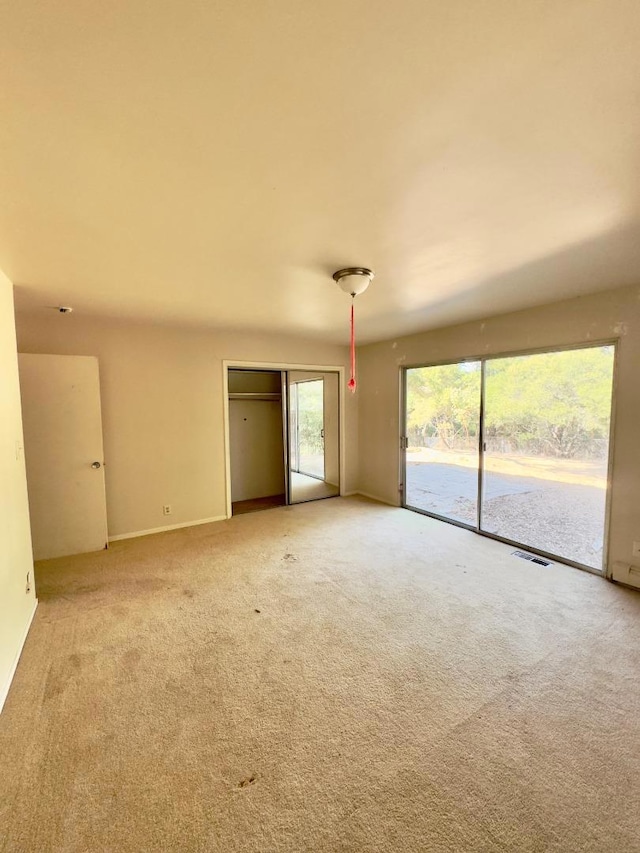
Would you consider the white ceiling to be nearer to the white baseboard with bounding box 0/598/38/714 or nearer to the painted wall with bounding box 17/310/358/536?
the painted wall with bounding box 17/310/358/536

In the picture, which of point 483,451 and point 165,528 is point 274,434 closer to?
point 165,528

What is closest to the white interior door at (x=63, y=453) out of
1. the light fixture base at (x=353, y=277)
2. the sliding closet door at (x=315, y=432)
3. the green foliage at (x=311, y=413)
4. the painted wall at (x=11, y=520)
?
the painted wall at (x=11, y=520)

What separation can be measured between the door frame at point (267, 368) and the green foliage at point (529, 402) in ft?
4.22

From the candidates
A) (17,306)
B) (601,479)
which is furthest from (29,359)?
(601,479)

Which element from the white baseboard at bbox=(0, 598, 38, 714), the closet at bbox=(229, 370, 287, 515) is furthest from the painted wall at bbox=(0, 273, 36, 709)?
the closet at bbox=(229, 370, 287, 515)

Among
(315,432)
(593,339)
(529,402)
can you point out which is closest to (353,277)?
(593,339)

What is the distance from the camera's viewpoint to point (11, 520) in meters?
2.26

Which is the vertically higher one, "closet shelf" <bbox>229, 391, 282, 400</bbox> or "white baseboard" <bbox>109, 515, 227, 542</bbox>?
"closet shelf" <bbox>229, 391, 282, 400</bbox>

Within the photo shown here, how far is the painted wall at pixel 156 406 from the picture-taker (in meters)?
3.85

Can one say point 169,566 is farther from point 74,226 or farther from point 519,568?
point 519,568

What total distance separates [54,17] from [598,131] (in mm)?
1560

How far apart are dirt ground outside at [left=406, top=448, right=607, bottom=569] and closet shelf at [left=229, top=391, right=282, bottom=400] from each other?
2.35 m

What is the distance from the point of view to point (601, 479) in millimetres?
3143

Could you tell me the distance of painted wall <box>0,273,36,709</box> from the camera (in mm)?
2029
